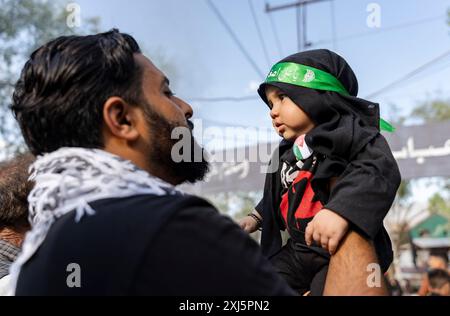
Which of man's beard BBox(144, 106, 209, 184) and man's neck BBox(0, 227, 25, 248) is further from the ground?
man's beard BBox(144, 106, 209, 184)

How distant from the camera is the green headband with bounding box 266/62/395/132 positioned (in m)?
2.02

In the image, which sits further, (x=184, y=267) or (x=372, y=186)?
(x=372, y=186)

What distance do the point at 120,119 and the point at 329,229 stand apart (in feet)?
2.41

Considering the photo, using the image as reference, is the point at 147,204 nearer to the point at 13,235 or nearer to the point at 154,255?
the point at 154,255

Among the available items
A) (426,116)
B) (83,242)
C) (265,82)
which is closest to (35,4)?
(265,82)

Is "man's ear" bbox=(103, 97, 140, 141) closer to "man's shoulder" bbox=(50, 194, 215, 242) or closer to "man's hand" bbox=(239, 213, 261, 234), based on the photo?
"man's shoulder" bbox=(50, 194, 215, 242)

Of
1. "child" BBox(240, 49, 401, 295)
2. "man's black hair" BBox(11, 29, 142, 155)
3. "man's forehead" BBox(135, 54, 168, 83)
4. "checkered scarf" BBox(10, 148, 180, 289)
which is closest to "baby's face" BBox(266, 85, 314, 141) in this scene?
"child" BBox(240, 49, 401, 295)

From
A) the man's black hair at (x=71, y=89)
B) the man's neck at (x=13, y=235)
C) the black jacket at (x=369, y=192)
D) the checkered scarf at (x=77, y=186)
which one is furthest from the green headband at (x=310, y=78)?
the man's neck at (x=13, y=235)

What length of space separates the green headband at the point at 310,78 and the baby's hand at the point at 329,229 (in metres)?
0.60

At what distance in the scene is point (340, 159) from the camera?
1.84m

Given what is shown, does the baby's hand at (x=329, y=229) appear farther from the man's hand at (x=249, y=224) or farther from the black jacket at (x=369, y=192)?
the man's hand at (x=249, y=224)

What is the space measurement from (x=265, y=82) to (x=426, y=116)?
26.4 m

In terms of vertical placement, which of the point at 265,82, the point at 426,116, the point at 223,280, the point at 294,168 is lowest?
the point at 426,116

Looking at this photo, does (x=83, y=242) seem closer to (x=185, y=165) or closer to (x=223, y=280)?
(x=223, y=280)
